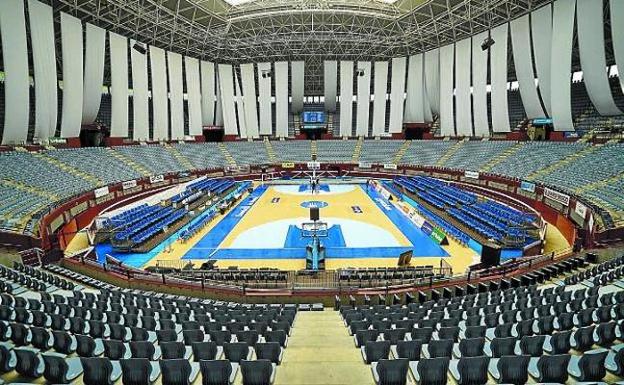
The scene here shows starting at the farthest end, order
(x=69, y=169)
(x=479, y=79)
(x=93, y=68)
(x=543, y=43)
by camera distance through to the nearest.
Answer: (x=479, y=79) < (x=93, y=68) < (x=543, y=43) < (x=69, y=169)

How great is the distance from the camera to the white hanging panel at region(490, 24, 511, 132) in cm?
3777

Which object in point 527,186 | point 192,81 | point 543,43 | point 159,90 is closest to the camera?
point 527,186

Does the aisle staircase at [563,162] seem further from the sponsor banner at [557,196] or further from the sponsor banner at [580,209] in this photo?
the sponsor banner at [580,209]

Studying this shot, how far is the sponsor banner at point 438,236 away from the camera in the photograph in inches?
873

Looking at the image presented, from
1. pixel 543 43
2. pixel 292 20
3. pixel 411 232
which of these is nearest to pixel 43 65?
pixel 292 20

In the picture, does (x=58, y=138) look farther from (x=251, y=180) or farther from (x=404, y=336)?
(x=404, y=336)

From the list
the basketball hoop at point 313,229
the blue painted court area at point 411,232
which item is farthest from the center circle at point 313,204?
the basketball hoop at point 313,229

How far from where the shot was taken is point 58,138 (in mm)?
38406

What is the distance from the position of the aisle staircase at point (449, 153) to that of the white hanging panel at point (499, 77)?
20.2 feet

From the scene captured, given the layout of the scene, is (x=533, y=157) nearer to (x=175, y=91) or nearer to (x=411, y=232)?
(x=411, y=232)

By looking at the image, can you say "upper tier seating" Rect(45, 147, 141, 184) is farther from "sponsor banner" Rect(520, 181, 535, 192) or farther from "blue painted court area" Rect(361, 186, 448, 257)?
"sponsor banner" Rect(520, 181, 535, 192)

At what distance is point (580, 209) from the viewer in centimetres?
2169

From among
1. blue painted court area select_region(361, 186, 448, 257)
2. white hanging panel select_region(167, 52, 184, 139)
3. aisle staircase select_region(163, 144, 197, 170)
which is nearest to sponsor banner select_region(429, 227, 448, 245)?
blue painted court area select_region(361, 186, 448, 257)

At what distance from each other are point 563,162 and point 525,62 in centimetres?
1114
